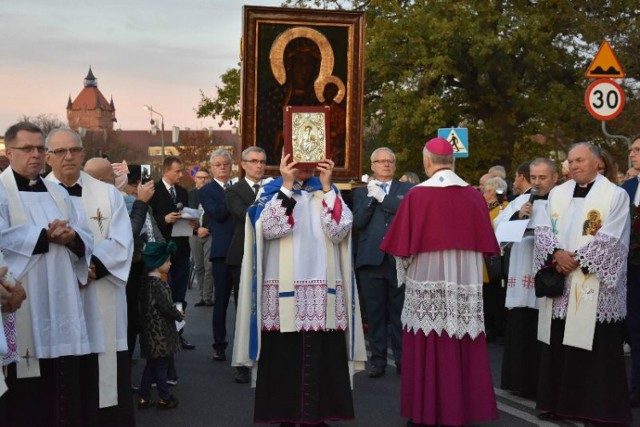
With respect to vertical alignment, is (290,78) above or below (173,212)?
above

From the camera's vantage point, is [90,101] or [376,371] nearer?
[376,371]

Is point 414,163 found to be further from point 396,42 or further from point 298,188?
point 298,188

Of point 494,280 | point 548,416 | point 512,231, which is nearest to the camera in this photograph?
point 548,416

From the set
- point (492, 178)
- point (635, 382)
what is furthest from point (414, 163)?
point (635, 382)

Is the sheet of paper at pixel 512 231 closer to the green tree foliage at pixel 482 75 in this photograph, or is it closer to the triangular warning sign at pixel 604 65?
the triangular warning sign at pixel 604 65

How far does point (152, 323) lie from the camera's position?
306 inches

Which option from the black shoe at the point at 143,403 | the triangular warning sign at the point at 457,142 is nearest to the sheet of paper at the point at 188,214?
the black shoe at the point at 143,403

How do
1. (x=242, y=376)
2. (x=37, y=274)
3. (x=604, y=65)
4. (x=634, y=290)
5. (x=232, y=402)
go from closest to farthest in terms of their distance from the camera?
(x=37, y=274), (x=232, y=402), (x=634, y=290), (x=242, y=376), (x=604, y=65)

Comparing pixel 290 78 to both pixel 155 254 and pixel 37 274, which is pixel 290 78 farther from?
pixel 37 274

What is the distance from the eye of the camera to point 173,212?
34.8ft

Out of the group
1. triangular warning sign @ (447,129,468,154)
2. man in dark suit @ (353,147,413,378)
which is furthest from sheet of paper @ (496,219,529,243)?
triangular warning sign @ (447,129,468,154)

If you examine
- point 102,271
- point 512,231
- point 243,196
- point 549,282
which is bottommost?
point 549,282

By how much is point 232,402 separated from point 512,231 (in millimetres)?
2854

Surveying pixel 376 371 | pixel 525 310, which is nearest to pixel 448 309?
pixel 525 310
